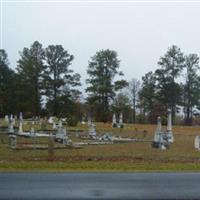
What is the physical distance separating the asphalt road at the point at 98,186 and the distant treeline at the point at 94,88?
220ft

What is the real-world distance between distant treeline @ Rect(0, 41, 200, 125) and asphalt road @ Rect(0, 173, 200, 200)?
220 ft

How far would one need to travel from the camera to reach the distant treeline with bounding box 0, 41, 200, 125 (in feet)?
270

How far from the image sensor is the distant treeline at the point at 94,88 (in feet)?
270

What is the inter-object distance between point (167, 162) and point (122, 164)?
8.06ft

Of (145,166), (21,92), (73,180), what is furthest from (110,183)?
(21,92)

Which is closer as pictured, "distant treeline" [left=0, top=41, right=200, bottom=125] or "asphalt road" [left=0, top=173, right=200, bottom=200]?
"asphalt road" [left=0, top=173, right=200, bottom=200]

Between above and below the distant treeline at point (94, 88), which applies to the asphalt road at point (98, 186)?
below

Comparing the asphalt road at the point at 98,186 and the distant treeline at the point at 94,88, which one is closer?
the asphalt road at the point at 98,186

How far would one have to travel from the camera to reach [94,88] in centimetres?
8500

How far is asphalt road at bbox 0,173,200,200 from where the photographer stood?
10.4 metres

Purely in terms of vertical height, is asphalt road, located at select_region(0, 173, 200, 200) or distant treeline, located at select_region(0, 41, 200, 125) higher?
distant treeline, located at select_region(0, 41, 200, 125)

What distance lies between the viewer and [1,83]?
82938 mm

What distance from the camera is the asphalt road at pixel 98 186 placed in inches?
410

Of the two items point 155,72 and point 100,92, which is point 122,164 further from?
point 155,72
